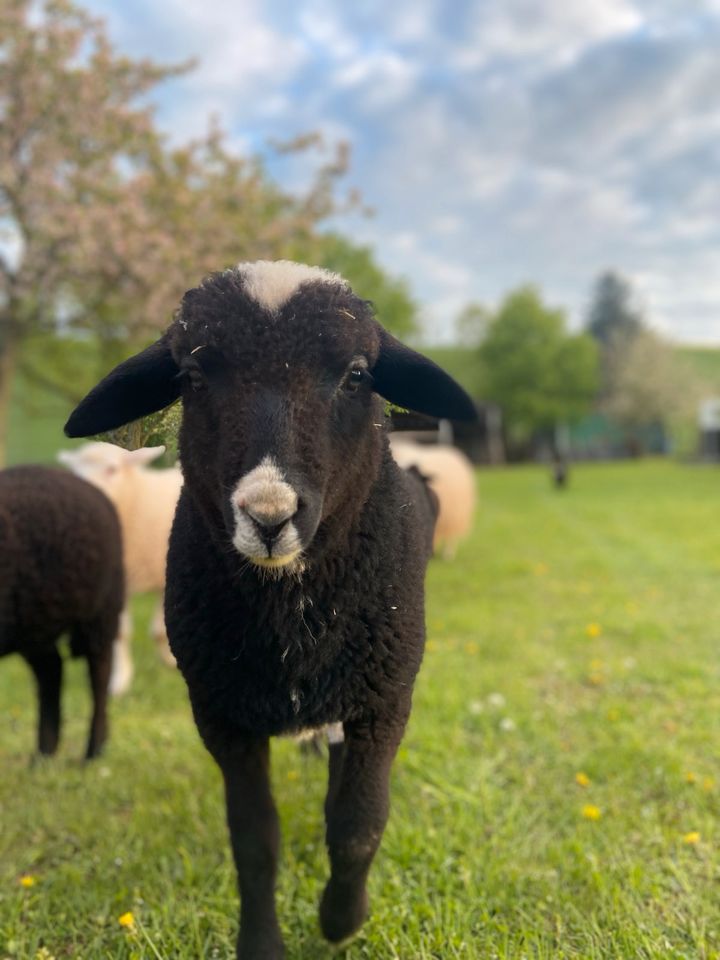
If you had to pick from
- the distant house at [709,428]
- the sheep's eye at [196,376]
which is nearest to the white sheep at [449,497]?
the sheep's eye at [196,376]

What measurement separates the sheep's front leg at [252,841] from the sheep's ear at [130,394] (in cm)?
107

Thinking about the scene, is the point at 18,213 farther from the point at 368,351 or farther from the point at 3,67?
the point at 368,351

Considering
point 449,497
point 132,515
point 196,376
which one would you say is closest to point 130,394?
point 196,376

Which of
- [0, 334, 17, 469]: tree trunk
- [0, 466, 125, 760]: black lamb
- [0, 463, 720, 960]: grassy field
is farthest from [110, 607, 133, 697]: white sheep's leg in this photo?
[0, 334, 17, 469]: tree trunk

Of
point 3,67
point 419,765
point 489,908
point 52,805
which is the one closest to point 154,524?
point 52,805

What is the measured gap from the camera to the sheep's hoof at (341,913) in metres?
2.20

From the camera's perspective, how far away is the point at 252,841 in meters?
2.18

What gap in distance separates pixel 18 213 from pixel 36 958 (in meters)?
13.3

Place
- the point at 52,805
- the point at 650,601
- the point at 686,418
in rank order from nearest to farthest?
1. the point at 52,805
2. the point at 650,601
3. the point at 686,418

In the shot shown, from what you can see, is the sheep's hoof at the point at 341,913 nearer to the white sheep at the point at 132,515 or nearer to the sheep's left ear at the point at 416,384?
the sheep's left ear at the point at 416,384

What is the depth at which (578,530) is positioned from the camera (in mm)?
Answer: 13703

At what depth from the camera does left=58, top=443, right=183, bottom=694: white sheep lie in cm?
534

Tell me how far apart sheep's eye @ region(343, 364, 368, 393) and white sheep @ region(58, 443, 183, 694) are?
361cm

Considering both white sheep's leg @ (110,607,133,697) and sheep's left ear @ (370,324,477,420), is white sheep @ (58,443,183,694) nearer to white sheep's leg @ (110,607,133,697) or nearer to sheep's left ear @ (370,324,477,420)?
white sheep's leg @ (110,607,133,697)
